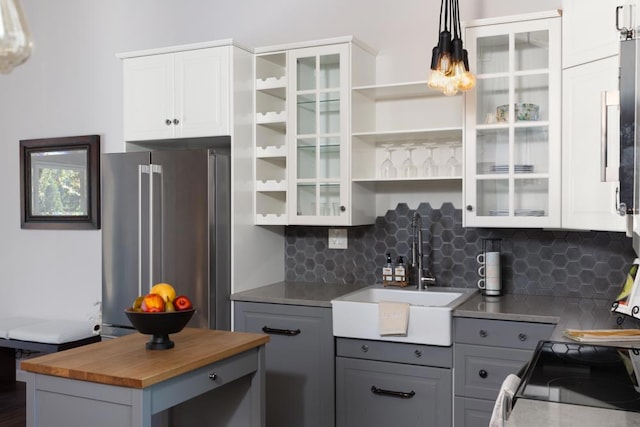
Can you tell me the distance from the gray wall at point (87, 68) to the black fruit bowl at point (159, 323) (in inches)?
83.2

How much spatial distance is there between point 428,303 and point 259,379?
4.09 feet

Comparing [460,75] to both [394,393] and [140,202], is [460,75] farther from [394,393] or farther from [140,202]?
[140,202]

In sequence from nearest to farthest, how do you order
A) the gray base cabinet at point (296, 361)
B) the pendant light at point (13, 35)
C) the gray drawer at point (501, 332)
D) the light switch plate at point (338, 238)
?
the pendant light at point (13, 35) < the gray drawer at point (501, 332) < the gray base cabinet at point (296, 361) < the light switch plate at point (338, 238)

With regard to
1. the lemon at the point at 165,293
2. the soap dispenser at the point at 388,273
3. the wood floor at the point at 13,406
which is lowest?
the wood floor at the point at 13,406

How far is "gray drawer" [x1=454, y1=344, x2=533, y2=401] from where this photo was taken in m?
2.94

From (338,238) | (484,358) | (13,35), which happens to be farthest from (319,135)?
(13,35)

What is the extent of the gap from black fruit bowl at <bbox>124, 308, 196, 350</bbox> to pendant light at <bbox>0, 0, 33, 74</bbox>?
1224 mm

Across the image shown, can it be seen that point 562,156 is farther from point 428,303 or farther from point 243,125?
point 243,125

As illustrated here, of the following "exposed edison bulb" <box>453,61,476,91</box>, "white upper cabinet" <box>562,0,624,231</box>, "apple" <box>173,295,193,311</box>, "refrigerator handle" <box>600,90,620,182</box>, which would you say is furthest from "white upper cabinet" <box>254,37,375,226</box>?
"refrigerator handle" <box>600,90,620,182</box>

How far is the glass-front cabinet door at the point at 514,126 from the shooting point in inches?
124

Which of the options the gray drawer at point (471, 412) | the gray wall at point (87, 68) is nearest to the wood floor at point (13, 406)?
the gray wall at point (87, 68)

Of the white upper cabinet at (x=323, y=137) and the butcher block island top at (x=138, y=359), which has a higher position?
the white upper cabinet at (x=323, y=137)

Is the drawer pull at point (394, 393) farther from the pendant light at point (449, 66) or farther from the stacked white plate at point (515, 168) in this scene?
the pendant light at point (449, 66)

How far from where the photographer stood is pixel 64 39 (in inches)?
192
